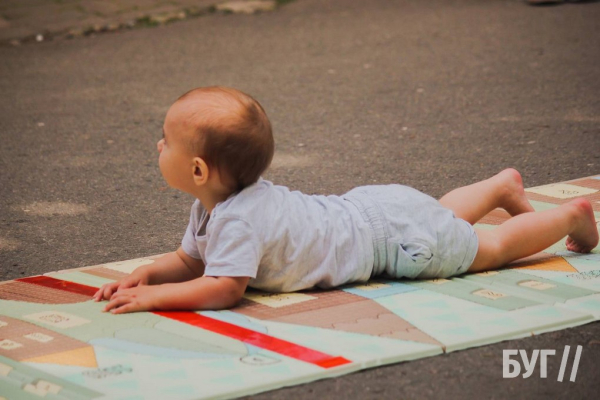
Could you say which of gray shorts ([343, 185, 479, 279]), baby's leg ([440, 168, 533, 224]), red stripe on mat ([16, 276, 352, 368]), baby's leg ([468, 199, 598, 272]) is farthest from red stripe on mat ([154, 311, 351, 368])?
baby's leg ([440, 168, 533, 224])

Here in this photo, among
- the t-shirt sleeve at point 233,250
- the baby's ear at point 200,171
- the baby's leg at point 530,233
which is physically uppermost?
the baby's ear at point 200,171

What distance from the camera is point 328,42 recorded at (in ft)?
21.9

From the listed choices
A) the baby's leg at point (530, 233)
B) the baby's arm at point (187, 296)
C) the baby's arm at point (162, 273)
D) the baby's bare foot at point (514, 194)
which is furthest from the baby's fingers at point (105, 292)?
the baby's bare foot at point (514, 194)

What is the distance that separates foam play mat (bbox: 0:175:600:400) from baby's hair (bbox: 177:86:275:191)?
0.36 m

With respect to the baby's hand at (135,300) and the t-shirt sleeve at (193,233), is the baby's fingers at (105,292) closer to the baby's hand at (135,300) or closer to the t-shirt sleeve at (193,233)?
the baby's hand at (135,300)

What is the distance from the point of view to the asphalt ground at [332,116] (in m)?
A: 2.82

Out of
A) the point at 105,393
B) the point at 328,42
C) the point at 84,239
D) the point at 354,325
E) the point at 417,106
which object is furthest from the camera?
the point at 328,42

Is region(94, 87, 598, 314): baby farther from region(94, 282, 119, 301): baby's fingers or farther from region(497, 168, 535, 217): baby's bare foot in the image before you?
region(497, 168, 535, 217): baby's bare foot

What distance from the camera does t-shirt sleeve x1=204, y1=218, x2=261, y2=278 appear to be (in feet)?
7.30

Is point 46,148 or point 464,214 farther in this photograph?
point 46,148

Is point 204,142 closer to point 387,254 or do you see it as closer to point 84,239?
point 387,254

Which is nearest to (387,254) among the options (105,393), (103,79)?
(105,393)

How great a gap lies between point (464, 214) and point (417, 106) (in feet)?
7.46

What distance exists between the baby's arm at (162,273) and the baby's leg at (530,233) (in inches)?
A: 29.4
